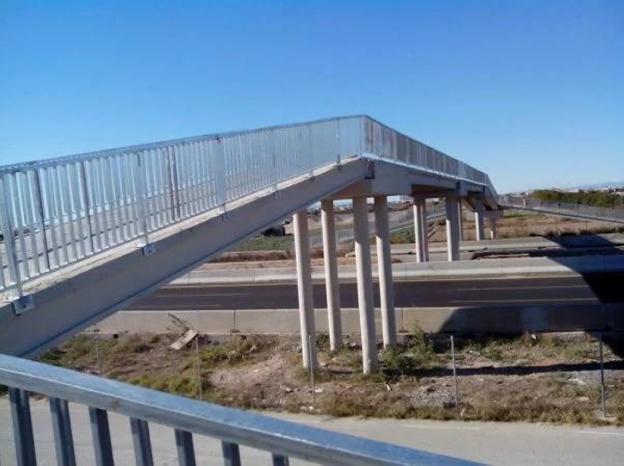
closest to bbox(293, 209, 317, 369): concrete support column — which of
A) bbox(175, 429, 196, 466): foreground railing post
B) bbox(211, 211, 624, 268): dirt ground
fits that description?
bbox(175, 429, 196, 466): foreground railing post

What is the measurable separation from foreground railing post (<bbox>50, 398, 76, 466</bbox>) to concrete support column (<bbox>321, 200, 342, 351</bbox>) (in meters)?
16.9

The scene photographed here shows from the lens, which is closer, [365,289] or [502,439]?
[502,439]

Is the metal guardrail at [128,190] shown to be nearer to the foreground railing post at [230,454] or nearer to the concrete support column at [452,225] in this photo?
the foreground railing post at [230,454]

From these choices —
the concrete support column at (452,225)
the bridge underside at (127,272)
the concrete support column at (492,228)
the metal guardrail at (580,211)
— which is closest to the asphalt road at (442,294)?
the concrete support column at (452,225)

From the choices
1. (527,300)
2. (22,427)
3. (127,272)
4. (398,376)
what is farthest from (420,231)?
(22,427)

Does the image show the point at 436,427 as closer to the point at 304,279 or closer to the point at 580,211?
the point at 304,279

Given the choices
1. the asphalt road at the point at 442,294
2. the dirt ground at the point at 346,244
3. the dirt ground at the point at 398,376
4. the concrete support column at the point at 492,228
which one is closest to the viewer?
the dirt ground at the point at 398,376

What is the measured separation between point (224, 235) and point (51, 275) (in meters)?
3.57

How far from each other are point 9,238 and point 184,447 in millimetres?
4178

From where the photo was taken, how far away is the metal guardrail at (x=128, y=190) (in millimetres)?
5770

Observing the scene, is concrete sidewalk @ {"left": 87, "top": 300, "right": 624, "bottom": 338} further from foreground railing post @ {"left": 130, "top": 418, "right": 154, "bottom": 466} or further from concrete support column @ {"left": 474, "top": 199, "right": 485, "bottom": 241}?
concrete support column @ {"left": 474, "top": 199, "right": 485, "bottom": 241}

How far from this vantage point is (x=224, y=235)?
9.45m

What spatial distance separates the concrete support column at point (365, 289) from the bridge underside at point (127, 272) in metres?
5.56

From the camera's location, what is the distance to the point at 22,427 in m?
2.44
